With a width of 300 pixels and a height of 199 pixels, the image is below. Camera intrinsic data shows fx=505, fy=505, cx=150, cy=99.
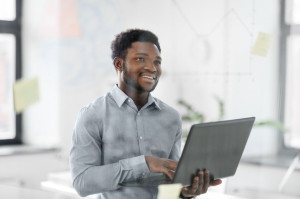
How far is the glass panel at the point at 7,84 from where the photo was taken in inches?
44.4

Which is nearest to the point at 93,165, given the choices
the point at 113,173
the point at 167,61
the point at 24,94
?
the point at 113,173

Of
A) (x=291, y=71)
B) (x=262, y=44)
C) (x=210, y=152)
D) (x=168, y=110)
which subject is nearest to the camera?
(x=210, y=152)

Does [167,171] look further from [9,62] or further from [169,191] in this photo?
[9,62]

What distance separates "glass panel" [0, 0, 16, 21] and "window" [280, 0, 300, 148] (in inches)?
24.4

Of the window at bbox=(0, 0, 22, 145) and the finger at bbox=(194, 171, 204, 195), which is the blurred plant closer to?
the finger at bbox=(194, 171, 204, 195)

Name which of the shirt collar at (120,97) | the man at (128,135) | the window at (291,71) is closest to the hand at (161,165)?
the man at (128,135)

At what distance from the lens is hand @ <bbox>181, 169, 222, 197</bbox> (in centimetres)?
85

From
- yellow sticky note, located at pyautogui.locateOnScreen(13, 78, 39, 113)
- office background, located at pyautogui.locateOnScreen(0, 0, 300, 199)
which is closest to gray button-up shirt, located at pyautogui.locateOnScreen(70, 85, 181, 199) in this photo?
office background, located at pyautogui.locateOnScreen(0, 0, 300, 199)

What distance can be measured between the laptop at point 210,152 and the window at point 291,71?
34cm

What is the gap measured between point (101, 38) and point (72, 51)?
9 centimetres

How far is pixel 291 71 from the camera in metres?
1.24

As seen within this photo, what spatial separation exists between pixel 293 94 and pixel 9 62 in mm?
686

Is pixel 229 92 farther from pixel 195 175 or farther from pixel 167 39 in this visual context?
pixel 195 175

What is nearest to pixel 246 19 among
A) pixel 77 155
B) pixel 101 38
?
pixel 101 38
